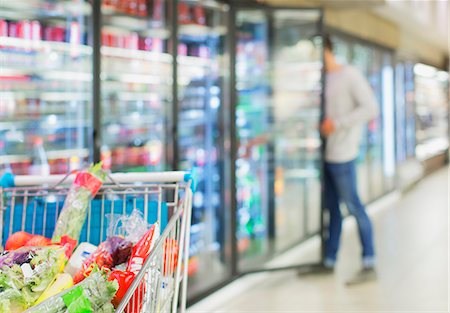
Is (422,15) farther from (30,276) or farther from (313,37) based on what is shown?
Result: (30,276)

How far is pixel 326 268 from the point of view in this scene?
5.10 m

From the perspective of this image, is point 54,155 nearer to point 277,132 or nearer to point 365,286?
point 277,132

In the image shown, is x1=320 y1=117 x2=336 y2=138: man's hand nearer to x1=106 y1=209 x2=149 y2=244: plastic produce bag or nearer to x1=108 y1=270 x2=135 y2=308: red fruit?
x1=106 y1=209 x2=149 y2=244: plastic produce bag

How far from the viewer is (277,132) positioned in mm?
5625

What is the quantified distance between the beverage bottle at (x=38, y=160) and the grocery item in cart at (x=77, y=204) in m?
2.19

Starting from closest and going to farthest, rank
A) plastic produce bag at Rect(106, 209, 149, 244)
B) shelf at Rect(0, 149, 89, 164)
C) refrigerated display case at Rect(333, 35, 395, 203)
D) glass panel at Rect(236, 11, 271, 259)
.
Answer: plastic produce bag at Rect(106, 209, 149, 244), shelf at Rect(0, 149, 89, 164), glass panel at Rect(236, 11, 271, 259), refrigerated display case at Rect(333, 35, 395, 203)

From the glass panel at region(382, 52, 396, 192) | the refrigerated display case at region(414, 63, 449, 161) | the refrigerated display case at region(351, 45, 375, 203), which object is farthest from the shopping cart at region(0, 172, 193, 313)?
the refrigerated display case at region(414, 63, 449, 161)

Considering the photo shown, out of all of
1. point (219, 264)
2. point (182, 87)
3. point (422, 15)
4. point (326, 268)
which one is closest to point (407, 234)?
point (326, 268)

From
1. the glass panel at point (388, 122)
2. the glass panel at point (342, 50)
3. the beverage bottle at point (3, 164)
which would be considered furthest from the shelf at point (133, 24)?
the glass panel at point (388, 122)

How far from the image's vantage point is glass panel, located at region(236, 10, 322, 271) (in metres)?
5.22

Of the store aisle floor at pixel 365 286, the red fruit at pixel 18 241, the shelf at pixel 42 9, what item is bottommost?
the store aisle floor at pixel 365 286

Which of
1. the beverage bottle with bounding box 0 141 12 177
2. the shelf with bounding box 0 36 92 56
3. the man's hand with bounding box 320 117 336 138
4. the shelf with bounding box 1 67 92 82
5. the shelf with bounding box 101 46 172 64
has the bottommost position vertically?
the beverage bottle with bounding box 0 141 12 177

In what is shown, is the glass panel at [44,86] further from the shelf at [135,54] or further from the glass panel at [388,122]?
the glass panel at [388,122]

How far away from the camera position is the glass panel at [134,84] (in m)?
4.55
